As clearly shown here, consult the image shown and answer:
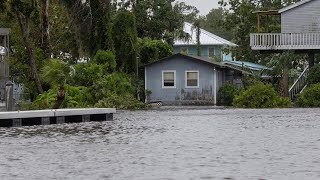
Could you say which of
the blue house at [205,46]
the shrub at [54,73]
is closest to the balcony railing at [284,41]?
the shrub at [54,73]

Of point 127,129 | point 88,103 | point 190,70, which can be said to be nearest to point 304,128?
point 127,129

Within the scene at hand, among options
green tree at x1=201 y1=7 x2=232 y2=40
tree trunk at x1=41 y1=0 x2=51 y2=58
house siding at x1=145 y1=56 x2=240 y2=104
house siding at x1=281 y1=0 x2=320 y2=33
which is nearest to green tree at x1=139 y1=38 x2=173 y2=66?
house siding at x1=145 y1=56 x2=240 y2=104

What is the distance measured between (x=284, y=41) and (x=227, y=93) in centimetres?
568

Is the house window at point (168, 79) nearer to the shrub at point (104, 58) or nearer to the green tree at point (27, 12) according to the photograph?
the shrub at point (104, 58)

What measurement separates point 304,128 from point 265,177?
12154mm

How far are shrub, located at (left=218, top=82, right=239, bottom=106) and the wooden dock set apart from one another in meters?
25.5

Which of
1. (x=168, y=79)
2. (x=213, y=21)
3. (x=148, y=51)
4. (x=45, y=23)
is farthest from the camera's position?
(x=213, y=21)

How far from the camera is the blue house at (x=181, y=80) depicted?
60.5m

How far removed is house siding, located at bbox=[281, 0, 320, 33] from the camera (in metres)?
58.8

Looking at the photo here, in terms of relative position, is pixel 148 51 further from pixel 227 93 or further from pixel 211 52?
pixel 211 52

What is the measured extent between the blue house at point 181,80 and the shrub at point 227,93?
0.96 metres

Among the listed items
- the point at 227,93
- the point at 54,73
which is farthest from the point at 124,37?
the point at 54,73

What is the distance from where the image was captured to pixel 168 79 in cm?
6150

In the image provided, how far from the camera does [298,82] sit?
55.1m
